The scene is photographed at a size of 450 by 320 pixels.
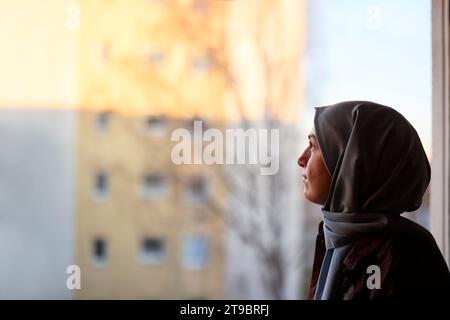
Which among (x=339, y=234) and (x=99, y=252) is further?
(x=99, y=252)

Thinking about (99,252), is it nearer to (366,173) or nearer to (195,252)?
(195,252)

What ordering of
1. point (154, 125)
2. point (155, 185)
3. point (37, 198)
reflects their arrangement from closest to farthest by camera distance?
point (37, 198) < point (154, 125) < point (155, 185)

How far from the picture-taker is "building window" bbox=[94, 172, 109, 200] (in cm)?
581

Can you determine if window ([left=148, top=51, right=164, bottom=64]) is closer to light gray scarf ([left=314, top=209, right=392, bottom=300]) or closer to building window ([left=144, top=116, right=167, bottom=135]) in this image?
building window ([left=144, top=116, right=167, bottom=135])

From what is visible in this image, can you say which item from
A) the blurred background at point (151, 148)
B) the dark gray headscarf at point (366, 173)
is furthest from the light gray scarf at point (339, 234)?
the blurred background at point (151, 148)

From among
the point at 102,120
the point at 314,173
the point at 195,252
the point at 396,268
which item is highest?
the point at 102,120

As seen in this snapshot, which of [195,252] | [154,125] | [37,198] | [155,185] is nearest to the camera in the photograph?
[37,198]

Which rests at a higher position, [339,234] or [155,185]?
[339,234]

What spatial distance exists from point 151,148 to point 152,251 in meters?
1.03

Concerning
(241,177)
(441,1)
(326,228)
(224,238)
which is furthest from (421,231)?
(224,238)

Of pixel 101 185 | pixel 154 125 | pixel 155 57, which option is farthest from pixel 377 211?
pixel 101 185

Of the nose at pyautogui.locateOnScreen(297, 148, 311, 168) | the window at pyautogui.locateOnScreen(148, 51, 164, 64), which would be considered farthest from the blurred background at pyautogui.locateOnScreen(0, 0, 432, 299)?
the nose at pyautogui.locateOnScreen(297, 148, 311, 168)

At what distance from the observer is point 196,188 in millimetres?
5520

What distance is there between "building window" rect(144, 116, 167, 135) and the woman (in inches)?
169
